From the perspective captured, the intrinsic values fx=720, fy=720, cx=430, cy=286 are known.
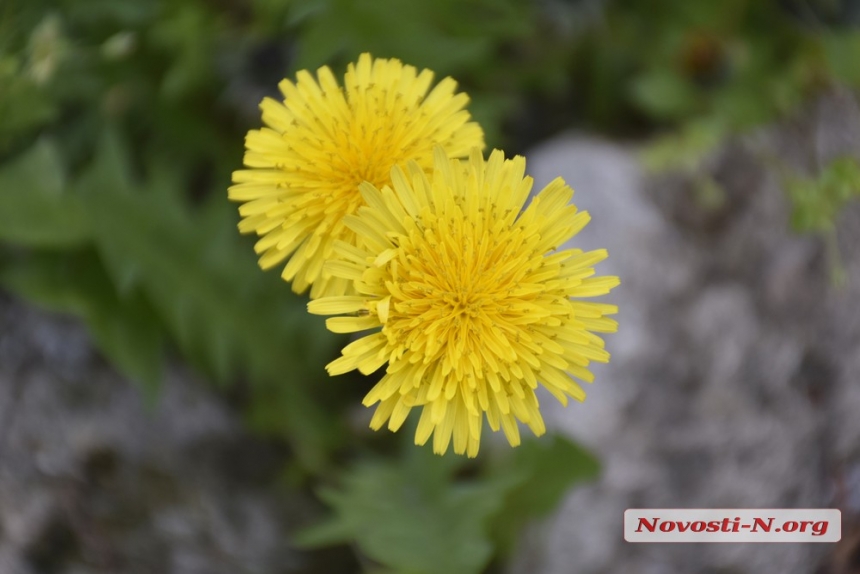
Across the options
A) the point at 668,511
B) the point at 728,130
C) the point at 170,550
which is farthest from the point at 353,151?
the point at 728,130

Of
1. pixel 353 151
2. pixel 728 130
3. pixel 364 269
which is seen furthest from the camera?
pixel 728 130

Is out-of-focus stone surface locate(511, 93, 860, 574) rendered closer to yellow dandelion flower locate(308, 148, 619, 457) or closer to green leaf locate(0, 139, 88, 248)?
yellow dandelion flower locate(308, 148, 619, 457)

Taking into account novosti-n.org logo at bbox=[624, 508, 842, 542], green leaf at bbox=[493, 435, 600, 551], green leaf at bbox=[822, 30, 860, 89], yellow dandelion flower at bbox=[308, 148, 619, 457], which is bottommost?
novosti-n.org logo at bbox=[624, 508, 842, 542]

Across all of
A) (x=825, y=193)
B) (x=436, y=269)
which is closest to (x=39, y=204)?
(x=436, y=269)

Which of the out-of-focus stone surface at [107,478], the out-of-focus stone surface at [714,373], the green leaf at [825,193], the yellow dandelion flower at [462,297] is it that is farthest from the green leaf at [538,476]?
the green leaf at [825,193]

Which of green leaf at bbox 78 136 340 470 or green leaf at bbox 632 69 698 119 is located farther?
green leaf at bbox 632 69 698 119

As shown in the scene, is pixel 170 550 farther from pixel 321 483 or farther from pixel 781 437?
pixel 781 437

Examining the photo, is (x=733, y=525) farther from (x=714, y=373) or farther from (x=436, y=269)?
(x=436, y=269)

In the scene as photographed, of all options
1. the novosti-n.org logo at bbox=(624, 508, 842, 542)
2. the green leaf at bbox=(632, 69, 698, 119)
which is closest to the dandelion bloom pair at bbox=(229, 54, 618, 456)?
the novosti-n.org logo at bbox=(624, 508, 842, 542)
